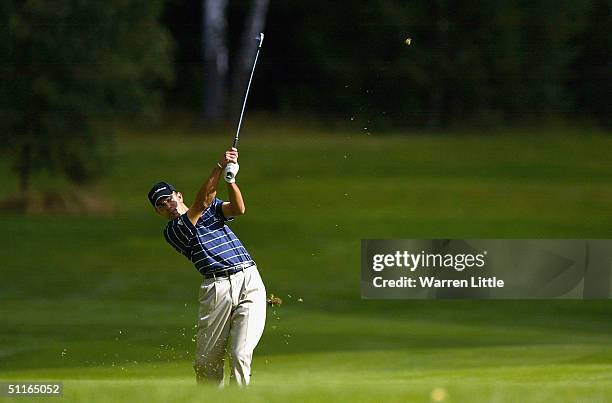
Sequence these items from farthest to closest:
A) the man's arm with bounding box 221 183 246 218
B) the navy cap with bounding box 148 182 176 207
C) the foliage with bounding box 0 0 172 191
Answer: the foliage with bounding box 0 0 172 191 → the navy cap with bounding box 148 182 176 207 → the man's arm with bounding box 221 183 246 218

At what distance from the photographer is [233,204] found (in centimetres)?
941

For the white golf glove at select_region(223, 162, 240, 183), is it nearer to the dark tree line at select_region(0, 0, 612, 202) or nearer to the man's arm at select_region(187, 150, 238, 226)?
the man's arm at select_region(187, 150, 238, 226)

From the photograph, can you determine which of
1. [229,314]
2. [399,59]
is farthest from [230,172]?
[399,59]

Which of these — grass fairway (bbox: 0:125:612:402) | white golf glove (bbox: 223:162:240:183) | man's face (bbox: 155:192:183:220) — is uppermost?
white golf glove (bbox: 223:162:240:183)

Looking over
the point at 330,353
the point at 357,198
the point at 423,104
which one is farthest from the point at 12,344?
the point at 423,104

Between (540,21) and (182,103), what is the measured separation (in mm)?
8816

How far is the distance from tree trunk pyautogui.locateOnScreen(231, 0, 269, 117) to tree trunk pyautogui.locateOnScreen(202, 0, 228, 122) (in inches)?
10.8

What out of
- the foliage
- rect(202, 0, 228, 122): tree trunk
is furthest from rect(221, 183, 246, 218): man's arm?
rect(202, 0, 228, 122): tree trunk

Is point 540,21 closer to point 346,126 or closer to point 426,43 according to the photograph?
point 426,43

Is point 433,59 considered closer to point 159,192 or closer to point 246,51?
point 246,51

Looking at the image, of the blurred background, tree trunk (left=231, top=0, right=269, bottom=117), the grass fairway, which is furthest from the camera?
tree trunk (left=231, top=0, right=269, bottom=117)

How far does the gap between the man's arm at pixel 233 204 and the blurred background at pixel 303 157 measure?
651 centimetres

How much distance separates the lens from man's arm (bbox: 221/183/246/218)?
929 cm

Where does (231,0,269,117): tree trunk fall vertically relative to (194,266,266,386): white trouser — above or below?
above
